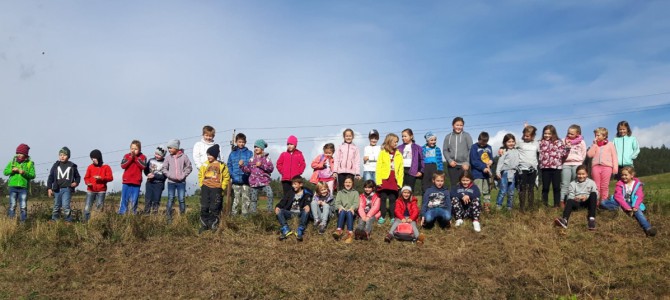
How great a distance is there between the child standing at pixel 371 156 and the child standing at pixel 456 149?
156 cm

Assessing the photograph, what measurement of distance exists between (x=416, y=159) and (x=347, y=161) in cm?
151

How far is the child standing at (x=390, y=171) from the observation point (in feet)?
32.6

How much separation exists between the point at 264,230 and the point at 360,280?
3182mm

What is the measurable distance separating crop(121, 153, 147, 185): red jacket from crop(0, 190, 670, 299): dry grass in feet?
4.78

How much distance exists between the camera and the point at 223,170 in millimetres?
9984

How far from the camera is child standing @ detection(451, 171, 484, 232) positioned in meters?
9.59

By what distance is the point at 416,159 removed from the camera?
10570 mm

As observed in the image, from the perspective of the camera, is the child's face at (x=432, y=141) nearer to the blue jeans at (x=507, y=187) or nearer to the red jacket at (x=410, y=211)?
the blue jeans at (x=507, y=187)

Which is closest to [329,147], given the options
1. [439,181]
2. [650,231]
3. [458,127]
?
[439,181]

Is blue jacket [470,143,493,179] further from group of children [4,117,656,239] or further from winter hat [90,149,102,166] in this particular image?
winter hat [90,149,102,166]

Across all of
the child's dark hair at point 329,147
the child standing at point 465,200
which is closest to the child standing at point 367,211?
the child's dark hair at point 329,147

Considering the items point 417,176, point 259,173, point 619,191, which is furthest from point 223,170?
point 619,191

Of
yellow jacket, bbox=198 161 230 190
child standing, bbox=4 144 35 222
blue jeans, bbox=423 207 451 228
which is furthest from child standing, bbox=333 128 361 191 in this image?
child standing, bbox=4 144 35 222

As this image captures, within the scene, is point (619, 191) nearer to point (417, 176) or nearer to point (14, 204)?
point (417, 176)
